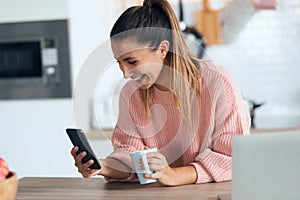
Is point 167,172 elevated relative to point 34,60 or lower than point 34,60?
lower

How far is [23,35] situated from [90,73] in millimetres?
1505

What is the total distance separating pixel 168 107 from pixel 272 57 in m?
1.72

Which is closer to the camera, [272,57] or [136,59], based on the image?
[136,59]

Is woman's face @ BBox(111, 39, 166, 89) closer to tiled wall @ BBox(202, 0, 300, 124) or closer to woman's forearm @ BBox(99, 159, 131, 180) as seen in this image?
woman's forearm @ BBox(99, 159, 131, 180)

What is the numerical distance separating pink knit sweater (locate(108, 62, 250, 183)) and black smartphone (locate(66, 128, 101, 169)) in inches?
5.4

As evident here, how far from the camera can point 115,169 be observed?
1.51 m

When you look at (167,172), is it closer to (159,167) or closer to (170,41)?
(159,167)

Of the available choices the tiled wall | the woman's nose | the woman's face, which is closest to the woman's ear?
the woman's face

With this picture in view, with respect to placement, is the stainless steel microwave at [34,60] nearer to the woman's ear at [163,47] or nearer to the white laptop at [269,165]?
the woman's ear at [163,47]

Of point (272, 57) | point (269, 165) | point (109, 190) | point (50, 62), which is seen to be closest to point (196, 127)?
point (109, 190)

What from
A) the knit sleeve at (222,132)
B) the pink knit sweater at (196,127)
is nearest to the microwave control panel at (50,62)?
the pink knit sweater at (196,127)

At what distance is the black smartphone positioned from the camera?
4.44 feet

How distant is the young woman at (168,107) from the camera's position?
141cm

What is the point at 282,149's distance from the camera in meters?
1.06
